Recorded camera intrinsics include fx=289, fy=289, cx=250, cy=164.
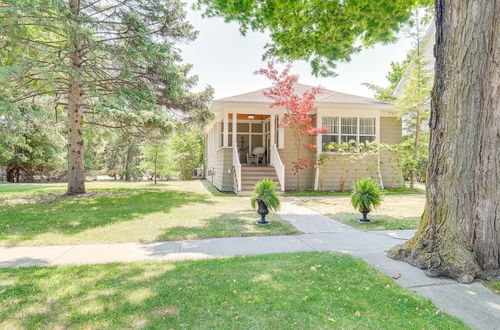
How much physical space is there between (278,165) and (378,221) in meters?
6.28

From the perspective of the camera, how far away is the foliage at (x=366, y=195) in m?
6.37

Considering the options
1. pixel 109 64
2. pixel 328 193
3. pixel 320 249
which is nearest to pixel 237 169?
pixel 328 193

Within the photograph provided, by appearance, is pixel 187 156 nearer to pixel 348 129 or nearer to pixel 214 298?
pixel 348 129

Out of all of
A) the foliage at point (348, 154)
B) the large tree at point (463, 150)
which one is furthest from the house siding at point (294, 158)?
the large tree at point (463, 150)

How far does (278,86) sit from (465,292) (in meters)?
10.3

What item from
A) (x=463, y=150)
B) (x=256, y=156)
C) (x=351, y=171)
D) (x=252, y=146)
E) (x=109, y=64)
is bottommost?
(x=351, y=171)

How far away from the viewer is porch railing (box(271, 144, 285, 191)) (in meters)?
11.9

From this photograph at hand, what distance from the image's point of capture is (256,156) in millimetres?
15734

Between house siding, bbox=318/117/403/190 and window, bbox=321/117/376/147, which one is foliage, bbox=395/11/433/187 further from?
window, bbox=321/117/376/147

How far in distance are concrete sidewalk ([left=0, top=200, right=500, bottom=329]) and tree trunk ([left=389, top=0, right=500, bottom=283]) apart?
0.99 ft

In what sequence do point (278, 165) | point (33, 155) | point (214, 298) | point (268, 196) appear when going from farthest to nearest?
point (33, 155), point (278, 165), point (268, 196), point (214, 298)

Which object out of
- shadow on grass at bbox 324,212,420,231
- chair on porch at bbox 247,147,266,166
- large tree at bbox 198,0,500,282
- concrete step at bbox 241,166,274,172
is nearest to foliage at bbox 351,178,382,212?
shadow on grass at bbox 324,212,420,231

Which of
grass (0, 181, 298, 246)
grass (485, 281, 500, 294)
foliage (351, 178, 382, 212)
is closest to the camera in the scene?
grass (485, 281, 500, 294)

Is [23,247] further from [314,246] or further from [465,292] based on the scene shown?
[465,292]
